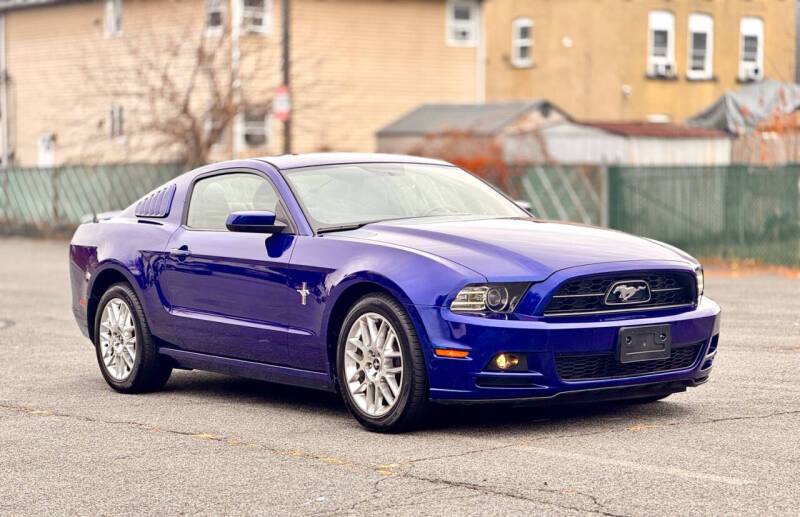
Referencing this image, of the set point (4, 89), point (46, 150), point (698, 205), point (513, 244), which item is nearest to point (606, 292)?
point (513, 244)

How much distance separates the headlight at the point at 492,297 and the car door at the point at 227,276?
122 cm

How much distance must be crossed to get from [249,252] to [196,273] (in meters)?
0.58

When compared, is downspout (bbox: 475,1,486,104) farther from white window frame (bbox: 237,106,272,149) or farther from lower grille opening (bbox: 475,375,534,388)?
lower grille opening (bbox: 475,375,534,388)

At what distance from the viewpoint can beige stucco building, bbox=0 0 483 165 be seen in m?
39.5

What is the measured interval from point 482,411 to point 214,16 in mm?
32909

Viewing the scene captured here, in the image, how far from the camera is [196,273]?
9273 mm

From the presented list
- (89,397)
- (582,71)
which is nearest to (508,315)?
(89,397)

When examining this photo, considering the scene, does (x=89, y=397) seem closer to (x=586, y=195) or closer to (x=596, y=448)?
(x=596, y=448)

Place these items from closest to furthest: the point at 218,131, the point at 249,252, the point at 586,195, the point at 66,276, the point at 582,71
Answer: the point at 249,252 → the point at 66,276 → the point at 586,195 → the point at 218,131 → the point at 582,71

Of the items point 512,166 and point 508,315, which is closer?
point 508,315

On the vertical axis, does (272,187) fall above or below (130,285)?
above

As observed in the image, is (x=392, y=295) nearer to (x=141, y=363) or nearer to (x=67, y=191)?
(x=141, y=363)

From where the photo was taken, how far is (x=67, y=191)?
113 ft

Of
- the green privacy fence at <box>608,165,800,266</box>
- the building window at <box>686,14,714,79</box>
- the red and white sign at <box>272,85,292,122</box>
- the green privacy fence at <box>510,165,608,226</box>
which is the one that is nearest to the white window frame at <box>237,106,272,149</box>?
the red and white sign at <box>272,85,292,122</box>
